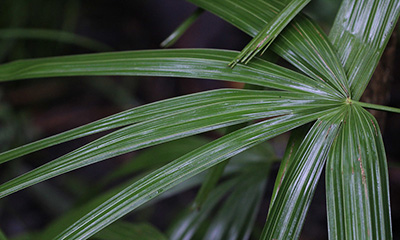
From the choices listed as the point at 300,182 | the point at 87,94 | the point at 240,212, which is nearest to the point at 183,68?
the point at 300,182

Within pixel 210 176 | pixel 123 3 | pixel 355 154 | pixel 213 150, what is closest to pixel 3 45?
pixel 123 3

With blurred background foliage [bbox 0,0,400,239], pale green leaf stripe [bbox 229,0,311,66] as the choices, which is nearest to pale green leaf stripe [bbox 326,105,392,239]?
pale green leaf stripe [bbox 229,0,311,66]

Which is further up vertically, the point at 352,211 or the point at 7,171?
the point at 7,171

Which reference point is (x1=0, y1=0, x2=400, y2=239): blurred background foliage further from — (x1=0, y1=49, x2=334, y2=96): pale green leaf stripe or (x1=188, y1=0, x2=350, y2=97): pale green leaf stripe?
(x1=188, y1=0, x2=350, y2=97): pale green leaf stripe

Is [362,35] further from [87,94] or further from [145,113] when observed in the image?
[87,94]

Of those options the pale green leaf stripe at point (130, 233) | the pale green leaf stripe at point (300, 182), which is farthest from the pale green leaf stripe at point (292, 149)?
the pale green leaf stripe at point (130, 233)

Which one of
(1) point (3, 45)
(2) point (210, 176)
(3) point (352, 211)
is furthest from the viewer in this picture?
(1) point (3, 45)

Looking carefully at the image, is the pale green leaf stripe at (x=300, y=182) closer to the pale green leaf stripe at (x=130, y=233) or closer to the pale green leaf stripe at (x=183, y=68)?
the pale green leaf stripe at (x=183, y=68)

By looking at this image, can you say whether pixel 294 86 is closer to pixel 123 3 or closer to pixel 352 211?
pixel 352 211
